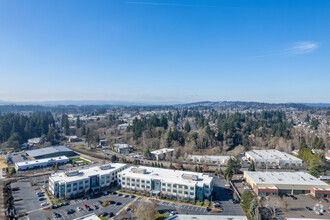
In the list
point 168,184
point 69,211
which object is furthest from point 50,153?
point 168,184

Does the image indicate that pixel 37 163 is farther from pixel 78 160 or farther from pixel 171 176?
pixel 171 176

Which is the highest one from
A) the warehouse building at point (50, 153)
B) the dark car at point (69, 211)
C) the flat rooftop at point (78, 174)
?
the flat rooftop at point (78, 174)

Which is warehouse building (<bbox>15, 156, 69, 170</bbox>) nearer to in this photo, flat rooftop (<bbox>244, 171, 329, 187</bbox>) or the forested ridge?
the forested ridge

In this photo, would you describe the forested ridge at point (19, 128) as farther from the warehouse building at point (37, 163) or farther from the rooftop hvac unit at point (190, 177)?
the rooftop hvac unit at point (190, 177)

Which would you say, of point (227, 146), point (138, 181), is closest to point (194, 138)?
point (227, 146)

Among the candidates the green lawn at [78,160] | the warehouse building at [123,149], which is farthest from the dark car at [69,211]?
the warehouse building at [123,149]

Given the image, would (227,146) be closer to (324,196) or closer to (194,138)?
(194,138)

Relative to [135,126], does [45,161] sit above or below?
below

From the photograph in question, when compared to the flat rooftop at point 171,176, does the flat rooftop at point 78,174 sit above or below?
below
